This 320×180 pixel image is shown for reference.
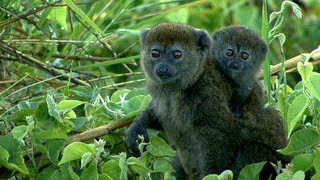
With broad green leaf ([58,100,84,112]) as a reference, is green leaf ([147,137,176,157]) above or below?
below

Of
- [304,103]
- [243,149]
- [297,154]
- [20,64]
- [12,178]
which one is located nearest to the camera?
[304,103]

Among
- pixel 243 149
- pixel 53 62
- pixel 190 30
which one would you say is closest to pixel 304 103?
pixel 243 149

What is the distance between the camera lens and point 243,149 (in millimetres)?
4570

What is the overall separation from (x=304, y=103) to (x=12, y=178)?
1443 mm

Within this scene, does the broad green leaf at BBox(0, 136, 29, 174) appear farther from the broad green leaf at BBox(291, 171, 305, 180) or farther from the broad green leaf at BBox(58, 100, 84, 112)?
the broad green leaf at BBox(291, 171, 305, 180)

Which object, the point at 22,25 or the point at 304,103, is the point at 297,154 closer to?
the point at 304,103

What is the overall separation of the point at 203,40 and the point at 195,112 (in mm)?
406

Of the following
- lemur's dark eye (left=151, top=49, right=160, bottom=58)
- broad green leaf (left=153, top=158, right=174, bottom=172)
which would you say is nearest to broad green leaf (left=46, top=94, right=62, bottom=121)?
broad green leaf (left=153, top=158, right=174, bottom=172)

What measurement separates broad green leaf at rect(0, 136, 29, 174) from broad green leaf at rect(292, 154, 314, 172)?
1.17 metres

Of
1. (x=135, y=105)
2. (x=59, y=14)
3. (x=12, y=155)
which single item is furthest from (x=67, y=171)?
(x=59, y=14)

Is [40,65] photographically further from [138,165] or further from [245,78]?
[138,165]

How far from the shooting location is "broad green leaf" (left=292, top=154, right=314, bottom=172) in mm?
3791

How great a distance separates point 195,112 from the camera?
4.60 meters

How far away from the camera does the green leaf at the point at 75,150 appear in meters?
3.78
